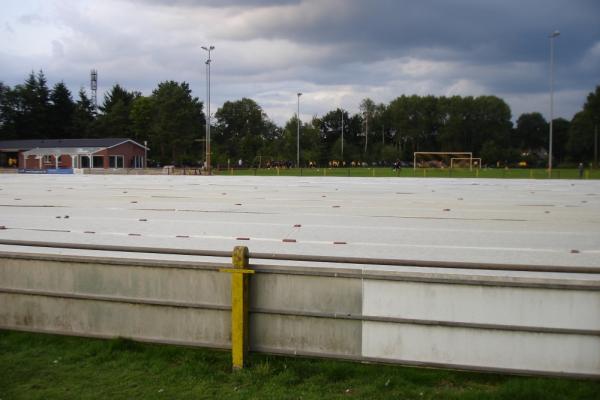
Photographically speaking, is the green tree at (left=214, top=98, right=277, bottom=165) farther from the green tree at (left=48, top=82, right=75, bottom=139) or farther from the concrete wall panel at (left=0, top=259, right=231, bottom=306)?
the concrete wall panel at (left=0, top=259, right=231, bottom=306)

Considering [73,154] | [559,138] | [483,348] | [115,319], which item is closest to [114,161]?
[73,154]

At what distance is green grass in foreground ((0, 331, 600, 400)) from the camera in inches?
169

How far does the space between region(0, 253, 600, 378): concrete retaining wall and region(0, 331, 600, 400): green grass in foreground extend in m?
0.16

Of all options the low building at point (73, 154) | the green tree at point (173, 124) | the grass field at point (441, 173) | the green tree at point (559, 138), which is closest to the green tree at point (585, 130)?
the green tree at point (559, 138)

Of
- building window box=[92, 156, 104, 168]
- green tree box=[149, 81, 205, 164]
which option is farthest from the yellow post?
green tree box=[149, 81, 205, 164]

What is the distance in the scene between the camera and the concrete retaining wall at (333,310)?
4242mm

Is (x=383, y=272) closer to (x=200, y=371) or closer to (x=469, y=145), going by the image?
(x=200, y=371)

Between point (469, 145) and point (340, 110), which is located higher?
point (340, 110)

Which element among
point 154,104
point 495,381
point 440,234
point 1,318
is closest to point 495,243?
point 440,234

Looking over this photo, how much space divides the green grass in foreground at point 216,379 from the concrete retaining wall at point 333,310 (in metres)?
0.16

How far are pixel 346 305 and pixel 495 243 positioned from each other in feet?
23.5

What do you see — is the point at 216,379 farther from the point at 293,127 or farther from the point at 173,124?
the point at 293,127

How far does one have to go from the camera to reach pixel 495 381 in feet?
14.9

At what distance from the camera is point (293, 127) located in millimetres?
114000
